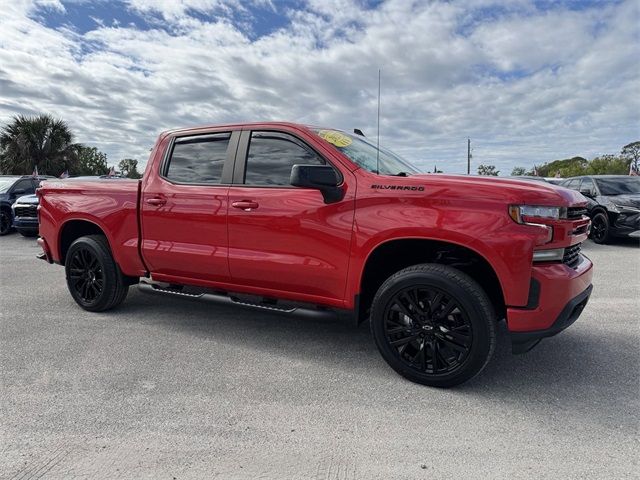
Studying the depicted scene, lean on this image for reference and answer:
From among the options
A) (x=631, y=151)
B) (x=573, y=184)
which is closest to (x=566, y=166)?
(x=631, y=151)

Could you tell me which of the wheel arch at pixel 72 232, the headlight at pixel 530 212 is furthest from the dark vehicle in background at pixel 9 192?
the headlight at pixel 530 212

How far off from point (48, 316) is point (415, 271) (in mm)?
3800

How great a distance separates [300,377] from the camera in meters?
3.35

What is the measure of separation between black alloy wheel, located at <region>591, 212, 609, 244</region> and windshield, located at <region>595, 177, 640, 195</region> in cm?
67

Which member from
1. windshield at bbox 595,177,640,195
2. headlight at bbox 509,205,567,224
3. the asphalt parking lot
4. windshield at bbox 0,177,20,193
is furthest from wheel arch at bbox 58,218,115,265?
windshield at bbox 595,177,640,195

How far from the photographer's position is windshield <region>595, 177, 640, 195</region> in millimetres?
10930

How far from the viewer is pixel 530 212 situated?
113 inches

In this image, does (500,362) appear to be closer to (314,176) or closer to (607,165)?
(314,176)

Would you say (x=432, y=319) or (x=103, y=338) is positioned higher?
(x=432, y=319)

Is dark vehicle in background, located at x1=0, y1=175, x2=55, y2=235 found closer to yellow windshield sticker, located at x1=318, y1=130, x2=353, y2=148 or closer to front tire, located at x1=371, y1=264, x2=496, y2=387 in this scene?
yellow windshield sticker, located at x1=318, y1=130, x2=353, y2=148

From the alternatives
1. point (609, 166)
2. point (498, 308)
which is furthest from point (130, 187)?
point (609, 166)

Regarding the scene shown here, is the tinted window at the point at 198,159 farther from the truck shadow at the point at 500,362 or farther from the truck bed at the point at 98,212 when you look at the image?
the truck shadow at the point at 500,362

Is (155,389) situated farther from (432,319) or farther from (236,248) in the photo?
(432,319)

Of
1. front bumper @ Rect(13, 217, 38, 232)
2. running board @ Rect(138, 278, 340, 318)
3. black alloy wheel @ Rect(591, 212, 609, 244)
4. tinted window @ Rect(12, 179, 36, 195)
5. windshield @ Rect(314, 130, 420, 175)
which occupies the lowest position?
black alloy wheel @ Rect(591, 212, 609, 244)
